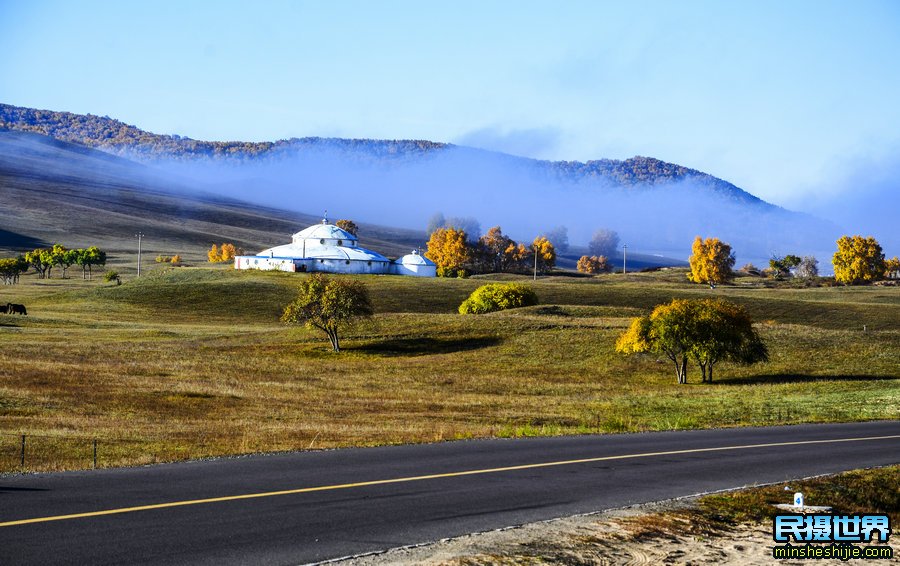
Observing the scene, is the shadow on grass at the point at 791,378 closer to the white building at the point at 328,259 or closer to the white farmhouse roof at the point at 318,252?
the white building at the point at 328,259

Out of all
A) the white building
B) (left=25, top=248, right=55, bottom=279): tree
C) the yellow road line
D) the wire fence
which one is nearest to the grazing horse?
A: the white building

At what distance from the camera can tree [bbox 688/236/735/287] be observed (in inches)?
6978

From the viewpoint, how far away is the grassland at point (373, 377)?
3111cm

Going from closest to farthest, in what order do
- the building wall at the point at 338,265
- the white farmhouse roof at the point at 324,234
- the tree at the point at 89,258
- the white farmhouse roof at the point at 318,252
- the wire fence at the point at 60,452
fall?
1. the wire fence at the point at 60,452
2. the building wall at the point at 338,265
3. the white farmhouse roof at the point at 318,252
4. the white farmhouse roof at the point at 324,234
5. the tree at the point at 89,258

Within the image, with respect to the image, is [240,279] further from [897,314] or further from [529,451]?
[529,451]

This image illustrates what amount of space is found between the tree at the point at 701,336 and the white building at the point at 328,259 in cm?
9376

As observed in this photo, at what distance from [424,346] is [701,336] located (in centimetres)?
2444

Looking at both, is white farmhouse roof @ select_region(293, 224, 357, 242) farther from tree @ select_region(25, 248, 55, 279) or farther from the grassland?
tree @ select_region(25, 248, 55, 279)

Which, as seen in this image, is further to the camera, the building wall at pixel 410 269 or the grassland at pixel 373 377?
the building wall at pixel 410 269

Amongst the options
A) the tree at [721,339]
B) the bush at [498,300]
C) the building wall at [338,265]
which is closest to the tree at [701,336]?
the tree at [721,339]

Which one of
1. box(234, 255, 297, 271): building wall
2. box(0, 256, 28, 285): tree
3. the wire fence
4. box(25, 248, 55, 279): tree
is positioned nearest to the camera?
the wire fence

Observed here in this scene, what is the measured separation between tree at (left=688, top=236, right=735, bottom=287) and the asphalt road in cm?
15527

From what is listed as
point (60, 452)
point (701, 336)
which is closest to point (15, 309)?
point (701, 336)

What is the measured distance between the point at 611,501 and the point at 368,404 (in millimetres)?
26166
